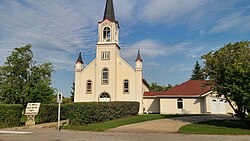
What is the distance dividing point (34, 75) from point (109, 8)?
1418cm

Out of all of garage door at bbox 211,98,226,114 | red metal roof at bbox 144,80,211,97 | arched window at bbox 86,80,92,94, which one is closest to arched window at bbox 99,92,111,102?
arched window at bbox 86,80,92,94

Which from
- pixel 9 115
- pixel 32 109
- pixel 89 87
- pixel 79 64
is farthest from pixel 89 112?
pixel 79 64

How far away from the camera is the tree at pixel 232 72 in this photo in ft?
41.4

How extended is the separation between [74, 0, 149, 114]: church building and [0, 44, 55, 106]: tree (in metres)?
4.57

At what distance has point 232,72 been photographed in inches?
512

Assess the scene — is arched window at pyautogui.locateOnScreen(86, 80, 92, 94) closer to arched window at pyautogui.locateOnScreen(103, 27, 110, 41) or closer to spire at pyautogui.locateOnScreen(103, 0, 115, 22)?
arched window at pyautogui.locateOnScreen(103, 27, 110, 41)

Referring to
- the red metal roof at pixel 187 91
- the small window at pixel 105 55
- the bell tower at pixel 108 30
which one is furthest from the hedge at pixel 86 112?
the bell tower at pixel 108 30

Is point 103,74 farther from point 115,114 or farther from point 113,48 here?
point 115,114

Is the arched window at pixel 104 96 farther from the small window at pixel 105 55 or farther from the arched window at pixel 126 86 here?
the small window at pixel 105 55

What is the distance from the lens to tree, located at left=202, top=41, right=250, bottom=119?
497 inches

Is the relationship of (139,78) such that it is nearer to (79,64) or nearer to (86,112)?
(79,64)

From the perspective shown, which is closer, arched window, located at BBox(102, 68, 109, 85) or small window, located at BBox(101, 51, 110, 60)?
arched window, located at BBox(102, 68, 109, 85)

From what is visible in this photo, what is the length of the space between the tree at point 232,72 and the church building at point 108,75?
16192mm

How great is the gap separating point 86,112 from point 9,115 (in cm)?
544
